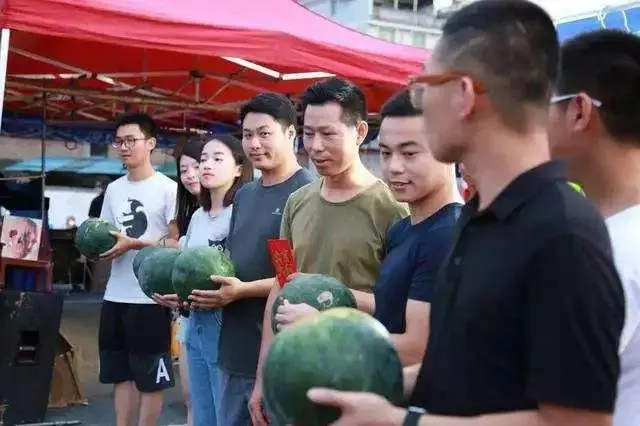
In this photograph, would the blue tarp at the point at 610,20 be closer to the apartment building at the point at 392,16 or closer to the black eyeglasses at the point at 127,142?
the black eyeglasses at the point at 127,142

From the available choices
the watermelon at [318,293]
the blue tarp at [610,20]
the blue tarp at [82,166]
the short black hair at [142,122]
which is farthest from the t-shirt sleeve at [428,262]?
the blue tarp at [82,166]

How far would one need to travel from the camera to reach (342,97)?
3.27m

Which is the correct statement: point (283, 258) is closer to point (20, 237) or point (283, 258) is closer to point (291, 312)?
point (291, 312)

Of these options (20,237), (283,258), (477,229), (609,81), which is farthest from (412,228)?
(20,237)

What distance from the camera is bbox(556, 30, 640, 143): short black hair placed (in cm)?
206

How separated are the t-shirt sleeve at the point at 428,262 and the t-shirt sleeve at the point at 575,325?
36.8 inches

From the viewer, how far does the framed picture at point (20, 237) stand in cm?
600

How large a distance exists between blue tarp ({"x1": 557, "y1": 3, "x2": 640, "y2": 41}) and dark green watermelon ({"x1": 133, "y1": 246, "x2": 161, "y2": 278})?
4.22 m

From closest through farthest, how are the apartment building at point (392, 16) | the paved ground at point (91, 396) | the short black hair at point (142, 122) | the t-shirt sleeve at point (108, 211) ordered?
the t-shirt sleeve at point (108, 211) → the short black hair at point (142, 122) → the paved ground at point (91, 396) → the apartment building at point (392, 16)

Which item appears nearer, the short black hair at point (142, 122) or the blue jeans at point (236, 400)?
the blue jeans at point (236, 400)

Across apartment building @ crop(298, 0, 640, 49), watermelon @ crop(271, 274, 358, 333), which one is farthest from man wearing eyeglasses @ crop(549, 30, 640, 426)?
apartment building @ crop(298, 0, 640, 49)

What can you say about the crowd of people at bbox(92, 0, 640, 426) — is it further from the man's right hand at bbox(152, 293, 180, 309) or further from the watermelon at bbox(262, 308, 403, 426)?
the man's right hand at bbox(152, 293, 180, 309)

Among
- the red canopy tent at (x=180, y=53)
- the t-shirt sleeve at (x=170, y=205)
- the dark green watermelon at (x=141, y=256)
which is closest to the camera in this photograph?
the dark green watermelon at (x=141, y=256)

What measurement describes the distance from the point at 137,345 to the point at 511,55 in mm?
4076
